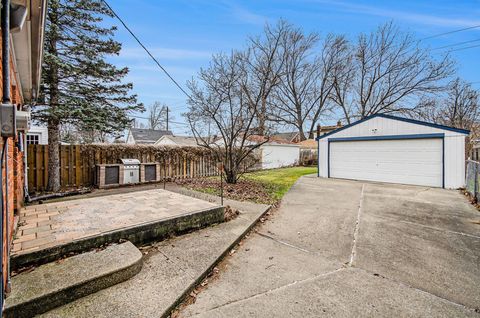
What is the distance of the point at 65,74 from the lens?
7762mm

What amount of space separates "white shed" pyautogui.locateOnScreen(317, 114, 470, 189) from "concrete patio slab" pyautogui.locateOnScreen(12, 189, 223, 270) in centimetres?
908

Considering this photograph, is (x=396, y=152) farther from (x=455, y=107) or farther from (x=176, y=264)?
(x=455, y=107)

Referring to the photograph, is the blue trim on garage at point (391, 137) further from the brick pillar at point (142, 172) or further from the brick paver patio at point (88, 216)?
the brick paver patio at point (88, 216)

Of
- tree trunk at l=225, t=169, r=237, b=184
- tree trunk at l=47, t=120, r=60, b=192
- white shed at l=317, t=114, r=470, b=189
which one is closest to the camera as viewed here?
tree trunk at l=47, t=120, r=60, b=192

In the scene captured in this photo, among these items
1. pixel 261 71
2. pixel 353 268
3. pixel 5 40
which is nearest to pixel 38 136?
pixel 261 71

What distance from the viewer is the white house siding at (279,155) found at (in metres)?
17.5

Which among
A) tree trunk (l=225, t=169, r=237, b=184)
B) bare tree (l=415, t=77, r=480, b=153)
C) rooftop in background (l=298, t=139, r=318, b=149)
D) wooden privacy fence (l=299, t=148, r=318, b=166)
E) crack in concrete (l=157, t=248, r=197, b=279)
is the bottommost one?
crack in concrete (l=157, t=248, r=197, b=279)

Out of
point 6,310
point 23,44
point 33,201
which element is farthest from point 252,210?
point 33,201

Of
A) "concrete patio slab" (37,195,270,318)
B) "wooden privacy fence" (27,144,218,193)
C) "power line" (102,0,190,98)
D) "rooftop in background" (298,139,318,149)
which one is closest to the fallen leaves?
"wooden privacy fence" (27,144,218,193)

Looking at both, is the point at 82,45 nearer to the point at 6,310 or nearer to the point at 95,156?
the point at 95,156

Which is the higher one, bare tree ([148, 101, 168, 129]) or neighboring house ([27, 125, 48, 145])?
bare tree ([148, 101, 168, 129])

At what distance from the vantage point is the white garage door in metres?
9.48

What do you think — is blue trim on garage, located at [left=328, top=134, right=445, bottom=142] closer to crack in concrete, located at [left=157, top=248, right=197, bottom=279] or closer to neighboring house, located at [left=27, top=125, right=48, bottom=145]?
crack in concrete, located at [left=157, top=248, right=197, bottom=279]

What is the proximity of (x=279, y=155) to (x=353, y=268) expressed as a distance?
1601 cm
